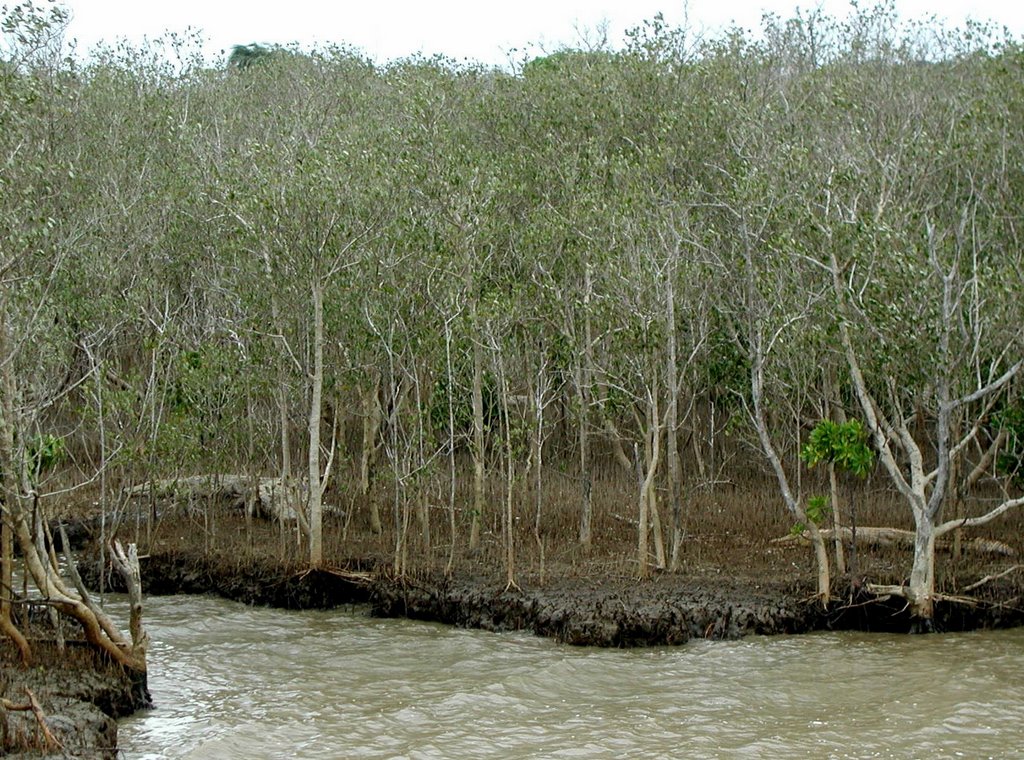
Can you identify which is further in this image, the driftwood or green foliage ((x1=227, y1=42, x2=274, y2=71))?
green foliage ((x1=227, y1=42, x2=274, y2=71))

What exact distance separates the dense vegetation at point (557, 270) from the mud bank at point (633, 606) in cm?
57

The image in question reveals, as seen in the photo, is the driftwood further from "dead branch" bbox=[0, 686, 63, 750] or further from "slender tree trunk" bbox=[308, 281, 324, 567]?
"dead branch" bbox=[0, 686, 63, 750]

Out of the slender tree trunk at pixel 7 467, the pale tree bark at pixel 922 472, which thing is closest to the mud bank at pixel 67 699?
the slender tree trunk at pixel 7 467

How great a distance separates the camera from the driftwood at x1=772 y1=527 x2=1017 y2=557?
2175cm

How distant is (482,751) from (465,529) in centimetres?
1091

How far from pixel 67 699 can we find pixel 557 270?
12.3m

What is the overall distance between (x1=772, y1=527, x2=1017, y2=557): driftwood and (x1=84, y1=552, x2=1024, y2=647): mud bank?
2.18m

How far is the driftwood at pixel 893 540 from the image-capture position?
21.8 meters

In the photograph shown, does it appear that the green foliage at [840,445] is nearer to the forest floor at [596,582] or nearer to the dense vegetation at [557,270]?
the dense vegetation at [557,270]

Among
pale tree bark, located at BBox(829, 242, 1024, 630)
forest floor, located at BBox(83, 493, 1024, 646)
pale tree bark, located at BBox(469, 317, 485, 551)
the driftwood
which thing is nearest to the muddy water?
forest floor, located at BBox(83, 493, 1024, 646)

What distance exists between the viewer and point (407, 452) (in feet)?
69.3

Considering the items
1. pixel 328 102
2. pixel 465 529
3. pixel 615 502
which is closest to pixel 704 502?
pixel 615 502

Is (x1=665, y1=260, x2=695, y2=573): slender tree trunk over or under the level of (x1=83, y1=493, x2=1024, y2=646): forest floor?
over

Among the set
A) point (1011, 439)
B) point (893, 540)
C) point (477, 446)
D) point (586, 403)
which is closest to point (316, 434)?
point (477, 446)
